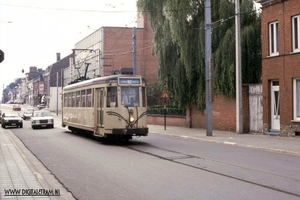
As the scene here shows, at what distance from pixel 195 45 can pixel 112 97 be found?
11410 mm

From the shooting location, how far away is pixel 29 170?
38.0 ft

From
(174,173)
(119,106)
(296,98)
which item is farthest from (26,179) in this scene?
(296,98)

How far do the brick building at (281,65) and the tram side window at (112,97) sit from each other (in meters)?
9.25

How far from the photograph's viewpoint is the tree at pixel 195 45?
26.5 metres

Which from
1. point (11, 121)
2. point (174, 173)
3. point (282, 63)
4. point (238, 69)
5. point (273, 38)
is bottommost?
point (174, 173)

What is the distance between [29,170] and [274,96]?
52.8ft

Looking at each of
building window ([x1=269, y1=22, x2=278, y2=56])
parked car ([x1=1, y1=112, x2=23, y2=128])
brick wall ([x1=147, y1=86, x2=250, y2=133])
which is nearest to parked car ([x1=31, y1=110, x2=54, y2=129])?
parked car ([x1=1, y1=112, x2=23, y2=128])

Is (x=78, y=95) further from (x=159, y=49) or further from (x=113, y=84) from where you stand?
(x=159, y=49)

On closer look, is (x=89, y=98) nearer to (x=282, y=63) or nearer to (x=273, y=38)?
(x=282, y=63)

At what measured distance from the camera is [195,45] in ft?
95.5

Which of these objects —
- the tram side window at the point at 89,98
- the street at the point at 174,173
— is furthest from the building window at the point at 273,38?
the tram side window at the point at 89,98

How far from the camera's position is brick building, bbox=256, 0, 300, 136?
21.9 meters

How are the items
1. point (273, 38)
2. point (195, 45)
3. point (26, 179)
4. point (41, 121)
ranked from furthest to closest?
1. point (41, 121)
2. point (195, 45)
3. point (273, 38)
4. point (26, 179)

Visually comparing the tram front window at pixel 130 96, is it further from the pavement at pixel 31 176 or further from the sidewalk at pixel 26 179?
the sidewalk at pixel 26 179
